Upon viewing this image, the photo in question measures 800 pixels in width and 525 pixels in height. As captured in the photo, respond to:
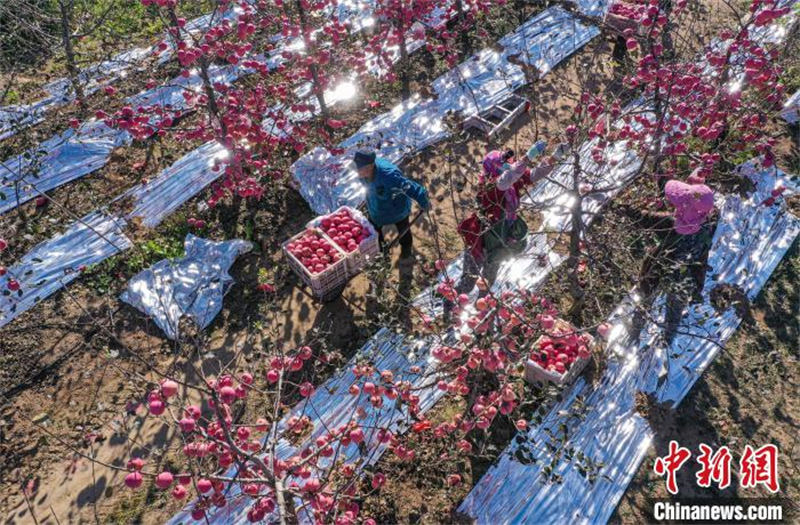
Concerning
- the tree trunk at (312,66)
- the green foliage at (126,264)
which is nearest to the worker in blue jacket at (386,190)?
the tree trunk at (312,66)

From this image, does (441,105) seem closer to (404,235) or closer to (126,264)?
(404,235)

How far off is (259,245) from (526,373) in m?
4.57

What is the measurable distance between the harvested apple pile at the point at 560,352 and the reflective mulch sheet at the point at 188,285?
4.53m

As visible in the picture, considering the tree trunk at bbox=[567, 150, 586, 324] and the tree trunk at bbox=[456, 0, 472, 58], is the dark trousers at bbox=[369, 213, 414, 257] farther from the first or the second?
the tree trunk at bbox=[456, 0, 472, 58]

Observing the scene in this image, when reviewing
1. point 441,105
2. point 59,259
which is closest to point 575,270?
point 441,105

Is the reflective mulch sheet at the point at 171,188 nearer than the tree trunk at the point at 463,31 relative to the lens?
Yes

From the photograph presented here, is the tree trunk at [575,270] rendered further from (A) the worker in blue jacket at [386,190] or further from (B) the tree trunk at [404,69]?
(B) the tree trunk at [404,69]

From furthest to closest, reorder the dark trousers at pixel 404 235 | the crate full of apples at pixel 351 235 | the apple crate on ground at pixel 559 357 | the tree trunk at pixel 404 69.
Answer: the tree trunk at pixel 404 69 < the dark trousers at pixel 404 235 < the crate full of apples at pixel 351 235 < the apple crate on ground at pixel 559 357

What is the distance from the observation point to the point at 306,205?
9.16m

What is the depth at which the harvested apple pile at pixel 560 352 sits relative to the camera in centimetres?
646

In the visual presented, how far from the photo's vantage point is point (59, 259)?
333 inches

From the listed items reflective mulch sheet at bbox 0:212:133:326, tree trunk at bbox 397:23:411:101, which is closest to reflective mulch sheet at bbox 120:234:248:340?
reflective mulch sheet at bbox 0:212:133:326

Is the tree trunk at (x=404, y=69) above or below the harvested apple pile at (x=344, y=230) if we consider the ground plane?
above

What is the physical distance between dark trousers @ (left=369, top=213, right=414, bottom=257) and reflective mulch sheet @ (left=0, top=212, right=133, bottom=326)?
403 centimetres
